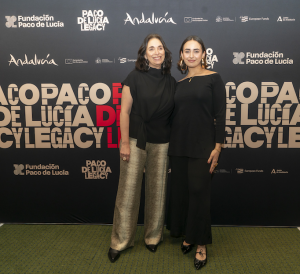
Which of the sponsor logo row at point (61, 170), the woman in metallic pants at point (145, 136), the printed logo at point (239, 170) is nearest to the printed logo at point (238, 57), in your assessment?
the woman in metallic pants at point (145, 136)

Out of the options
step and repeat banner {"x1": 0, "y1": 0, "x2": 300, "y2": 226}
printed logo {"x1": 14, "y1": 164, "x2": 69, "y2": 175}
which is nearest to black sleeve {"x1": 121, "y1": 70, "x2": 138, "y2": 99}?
step and repeat banner {"x1": 0, "y1": 0, "x2": 300, "y2": 226}

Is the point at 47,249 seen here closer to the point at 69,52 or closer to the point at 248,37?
the point at 69,52

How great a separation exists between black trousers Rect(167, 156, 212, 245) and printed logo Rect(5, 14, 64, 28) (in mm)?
1640

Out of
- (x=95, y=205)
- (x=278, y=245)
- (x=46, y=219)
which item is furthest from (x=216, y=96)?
(x=46, y=219)

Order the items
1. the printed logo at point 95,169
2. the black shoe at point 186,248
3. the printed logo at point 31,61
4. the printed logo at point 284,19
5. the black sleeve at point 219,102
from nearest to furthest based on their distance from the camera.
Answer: the black sleeve at point 219,102
the black shoe at point 186,248
the printed logo at point 284,19
the printed logo at point 31,61
the printed logo at point 95,169

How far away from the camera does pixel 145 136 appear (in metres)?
2.10

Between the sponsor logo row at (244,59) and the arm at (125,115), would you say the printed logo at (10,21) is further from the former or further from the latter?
the arm at (125,115)

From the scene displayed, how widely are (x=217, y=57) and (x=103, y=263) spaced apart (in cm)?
199

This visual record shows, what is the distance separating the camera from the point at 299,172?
264cm

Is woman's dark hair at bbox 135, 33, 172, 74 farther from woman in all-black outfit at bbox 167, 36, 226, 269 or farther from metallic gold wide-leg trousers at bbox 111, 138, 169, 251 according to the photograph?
metallic gold wide-leg trousers at bbox 111, 138, 169, 251

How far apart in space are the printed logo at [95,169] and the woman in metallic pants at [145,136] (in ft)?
1.80

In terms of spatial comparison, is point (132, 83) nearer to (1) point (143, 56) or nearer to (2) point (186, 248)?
(1) point (143, 56)

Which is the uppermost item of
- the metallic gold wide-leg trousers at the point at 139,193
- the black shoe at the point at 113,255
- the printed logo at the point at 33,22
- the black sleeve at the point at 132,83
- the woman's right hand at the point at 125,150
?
the printed logo at the point at 33,22

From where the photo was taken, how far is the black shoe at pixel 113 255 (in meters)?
2.14
